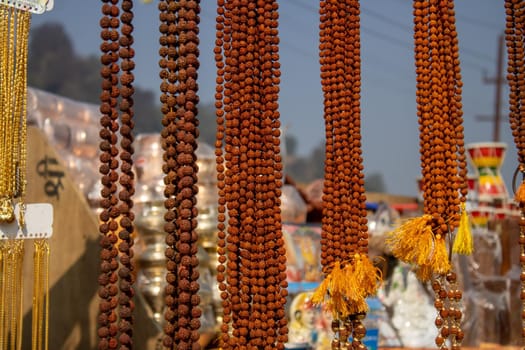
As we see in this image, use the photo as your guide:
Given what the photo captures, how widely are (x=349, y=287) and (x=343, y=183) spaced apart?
0.79 ft

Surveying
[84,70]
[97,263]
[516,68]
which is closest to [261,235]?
[97,263]

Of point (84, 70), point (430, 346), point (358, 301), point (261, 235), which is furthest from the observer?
point (84, 70)

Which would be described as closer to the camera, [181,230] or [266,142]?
[181,230]

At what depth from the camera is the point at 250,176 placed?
1447 mm

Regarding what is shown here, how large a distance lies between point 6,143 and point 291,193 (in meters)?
1.39

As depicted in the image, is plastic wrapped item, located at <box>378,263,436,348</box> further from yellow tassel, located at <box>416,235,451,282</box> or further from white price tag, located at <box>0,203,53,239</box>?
white price tag, located at <box>0,203,53,239</box>

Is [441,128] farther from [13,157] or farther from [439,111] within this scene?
[13,157]

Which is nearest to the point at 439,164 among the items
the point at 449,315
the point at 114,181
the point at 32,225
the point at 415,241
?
the point at 415,241

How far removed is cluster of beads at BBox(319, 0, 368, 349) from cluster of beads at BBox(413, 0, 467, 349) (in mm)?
170

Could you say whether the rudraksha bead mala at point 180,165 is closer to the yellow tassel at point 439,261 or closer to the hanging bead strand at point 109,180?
the hanging bead strand at point 109,180

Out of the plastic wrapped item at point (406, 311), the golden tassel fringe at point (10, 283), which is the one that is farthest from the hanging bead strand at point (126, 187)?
the plastic wrapped item at point (406, 311)

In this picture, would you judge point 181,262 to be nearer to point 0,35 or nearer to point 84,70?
point 0,35

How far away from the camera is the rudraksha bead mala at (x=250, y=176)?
1.42 metres

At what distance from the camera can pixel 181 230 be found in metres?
1.32
